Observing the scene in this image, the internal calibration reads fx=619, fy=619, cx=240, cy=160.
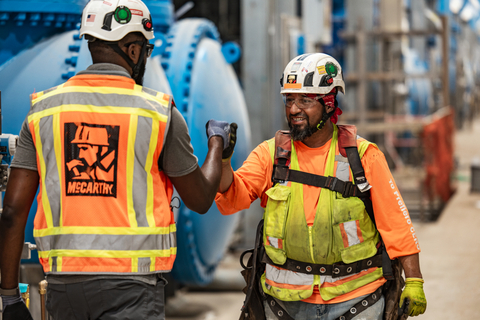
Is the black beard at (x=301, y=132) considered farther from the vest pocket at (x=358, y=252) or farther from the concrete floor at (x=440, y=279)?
the concrete floor at (x=440, y=279)

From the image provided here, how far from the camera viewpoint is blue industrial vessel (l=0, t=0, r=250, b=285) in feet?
11.7

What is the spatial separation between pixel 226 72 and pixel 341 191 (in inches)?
106

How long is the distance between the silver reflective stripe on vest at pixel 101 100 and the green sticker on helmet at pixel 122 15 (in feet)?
0.92

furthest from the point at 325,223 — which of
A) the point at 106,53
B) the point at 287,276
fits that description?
the point at 106,53

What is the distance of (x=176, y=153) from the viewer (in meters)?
2.09

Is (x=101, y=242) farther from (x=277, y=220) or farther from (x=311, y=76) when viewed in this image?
(x=311, y=76)

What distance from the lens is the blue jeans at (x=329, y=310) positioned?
2590 mm

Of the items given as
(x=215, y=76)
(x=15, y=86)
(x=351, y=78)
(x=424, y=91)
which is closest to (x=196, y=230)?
(x=215, y=76)

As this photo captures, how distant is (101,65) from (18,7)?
183 centimetres

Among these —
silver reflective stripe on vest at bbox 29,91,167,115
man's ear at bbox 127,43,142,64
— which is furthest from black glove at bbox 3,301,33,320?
man's ear at bbox 127,43,142,64

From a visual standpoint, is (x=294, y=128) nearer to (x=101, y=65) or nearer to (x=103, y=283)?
Answer: (x=101, y=65)

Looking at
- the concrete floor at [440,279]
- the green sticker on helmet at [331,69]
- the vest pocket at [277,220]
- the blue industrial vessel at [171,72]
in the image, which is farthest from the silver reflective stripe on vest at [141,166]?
the concrete floor at [440,279]

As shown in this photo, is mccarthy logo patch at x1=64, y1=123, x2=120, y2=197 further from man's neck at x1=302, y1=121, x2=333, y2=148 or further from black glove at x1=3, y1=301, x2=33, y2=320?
man's neck at x1=302, y1=121, x2=333, y2=148

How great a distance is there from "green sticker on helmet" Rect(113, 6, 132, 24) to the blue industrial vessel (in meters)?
1.50
